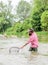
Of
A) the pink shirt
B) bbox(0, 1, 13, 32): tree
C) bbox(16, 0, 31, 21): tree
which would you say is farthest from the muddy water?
bbox(16, 0, 31, 21): tree

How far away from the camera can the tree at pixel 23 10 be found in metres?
107

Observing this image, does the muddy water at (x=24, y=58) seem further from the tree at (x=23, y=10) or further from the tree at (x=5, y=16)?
the tree at (x=23, y=10)

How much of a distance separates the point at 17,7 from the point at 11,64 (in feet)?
336

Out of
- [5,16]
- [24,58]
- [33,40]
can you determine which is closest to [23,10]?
[5,16]

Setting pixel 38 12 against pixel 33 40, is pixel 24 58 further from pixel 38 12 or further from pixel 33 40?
pixel 38 12

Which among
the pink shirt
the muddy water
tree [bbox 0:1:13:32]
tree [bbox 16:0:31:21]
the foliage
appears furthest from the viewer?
tree [bbox 16:0:31:21]

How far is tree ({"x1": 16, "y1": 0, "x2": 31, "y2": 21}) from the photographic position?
10662cm

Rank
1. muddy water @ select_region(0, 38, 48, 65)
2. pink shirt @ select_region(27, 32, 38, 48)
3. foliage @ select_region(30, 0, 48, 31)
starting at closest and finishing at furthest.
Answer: muddy water @ select_region(0, 38, 48, 65), pink shirt @ select_region(27, 32, 38, 48), foliage @ select_region(30, 0, 48, 31)

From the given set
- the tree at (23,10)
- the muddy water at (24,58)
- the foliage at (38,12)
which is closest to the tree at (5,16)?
the tree at (23,10)

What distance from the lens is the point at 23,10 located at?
11081 cm

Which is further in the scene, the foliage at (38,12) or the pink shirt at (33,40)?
the foliage at (38,12)

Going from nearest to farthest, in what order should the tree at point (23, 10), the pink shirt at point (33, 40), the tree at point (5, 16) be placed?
the pink shirt at point (33, 40) < the tree at point (5, 16) < the tree at point (23, 10)

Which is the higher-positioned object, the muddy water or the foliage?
the foliage

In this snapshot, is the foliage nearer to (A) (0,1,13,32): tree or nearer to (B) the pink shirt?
(A) (0,1,13,32): tree
